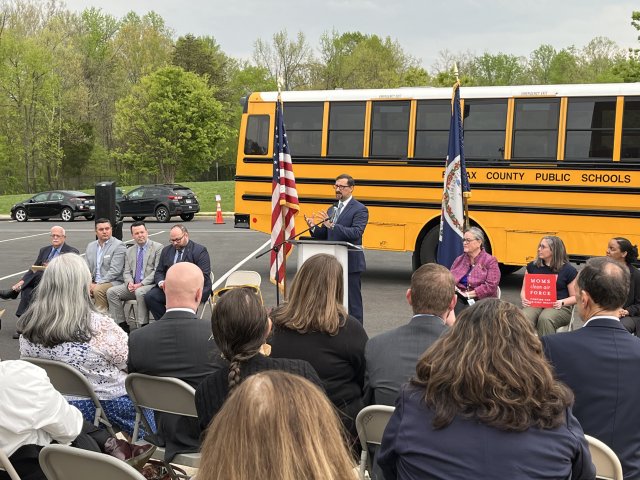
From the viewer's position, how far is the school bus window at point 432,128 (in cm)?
1348

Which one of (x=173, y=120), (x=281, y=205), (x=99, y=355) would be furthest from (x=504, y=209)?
(x=173, y=120)

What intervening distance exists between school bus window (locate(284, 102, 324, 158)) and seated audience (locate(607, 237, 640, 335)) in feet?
24.0

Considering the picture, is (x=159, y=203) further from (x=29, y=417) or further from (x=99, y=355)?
(x=29, y=417)

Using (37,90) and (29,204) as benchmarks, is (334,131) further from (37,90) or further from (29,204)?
(37,90)

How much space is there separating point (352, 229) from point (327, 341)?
516 cm

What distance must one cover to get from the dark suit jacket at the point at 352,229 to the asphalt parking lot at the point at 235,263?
1.07 metres

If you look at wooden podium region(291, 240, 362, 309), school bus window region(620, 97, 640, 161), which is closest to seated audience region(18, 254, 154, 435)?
wooden podium region(291, 240, 362, 309)

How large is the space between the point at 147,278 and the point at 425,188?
220 inches

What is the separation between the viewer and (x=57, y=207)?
3216 centimetres

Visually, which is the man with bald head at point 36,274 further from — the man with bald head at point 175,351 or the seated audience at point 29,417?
the seated audience at point 29,417

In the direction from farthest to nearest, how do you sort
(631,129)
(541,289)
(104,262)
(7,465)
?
(631,129) < (104,262) < (541,289) < (7,465)

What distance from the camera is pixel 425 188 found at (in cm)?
1359

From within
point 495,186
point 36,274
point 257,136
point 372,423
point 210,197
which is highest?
point 257,136

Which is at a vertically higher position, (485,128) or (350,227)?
(485,128)
